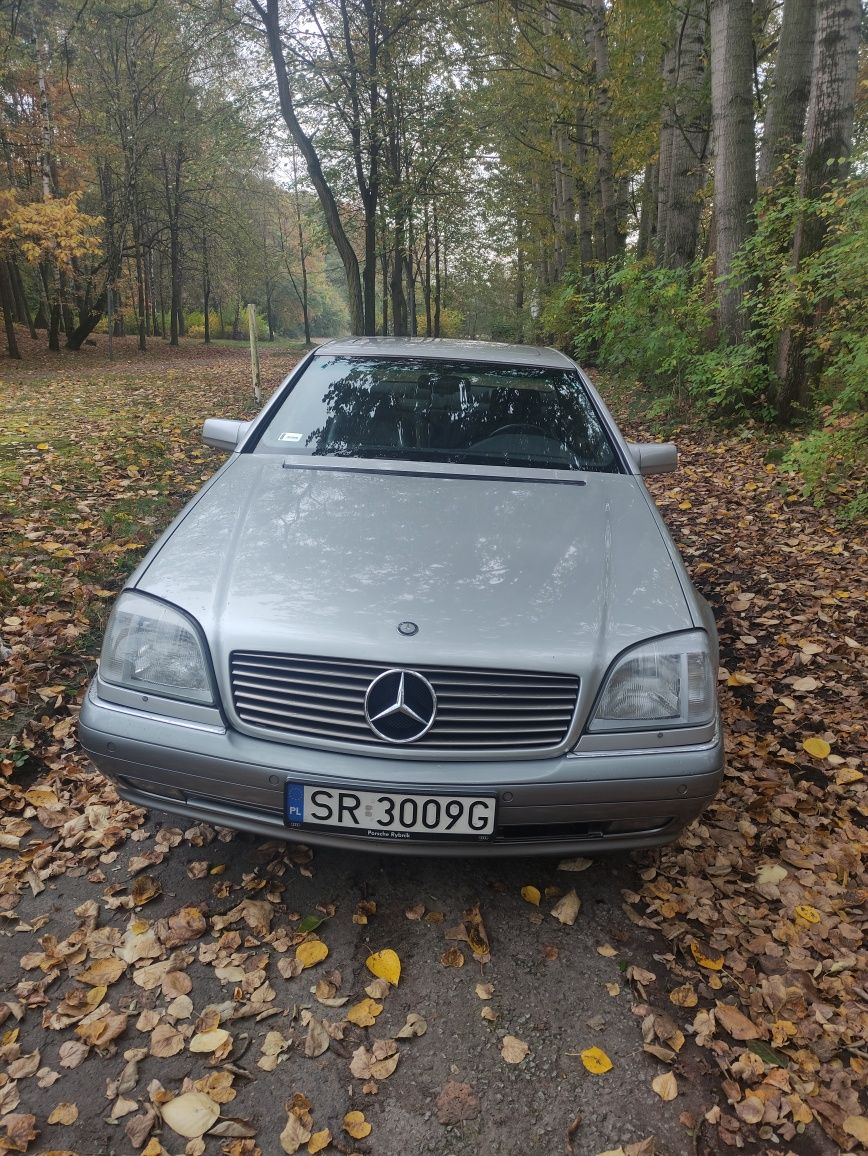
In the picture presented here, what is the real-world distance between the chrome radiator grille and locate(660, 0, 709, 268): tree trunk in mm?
10289

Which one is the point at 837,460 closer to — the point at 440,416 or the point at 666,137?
the point at 440,416

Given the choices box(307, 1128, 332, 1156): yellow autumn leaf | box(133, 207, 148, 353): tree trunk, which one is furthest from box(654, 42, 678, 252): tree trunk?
box(133, 207, 148, 353): tree trunk

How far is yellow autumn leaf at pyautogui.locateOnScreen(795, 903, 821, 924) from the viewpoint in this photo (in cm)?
226

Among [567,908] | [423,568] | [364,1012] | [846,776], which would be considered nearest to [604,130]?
[846,776]

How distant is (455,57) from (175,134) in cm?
1058

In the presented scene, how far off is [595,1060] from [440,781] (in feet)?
2.59

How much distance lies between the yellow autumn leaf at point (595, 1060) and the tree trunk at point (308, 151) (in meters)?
13.0

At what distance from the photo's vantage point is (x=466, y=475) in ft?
9.32

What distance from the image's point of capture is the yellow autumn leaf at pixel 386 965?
2.05 meters

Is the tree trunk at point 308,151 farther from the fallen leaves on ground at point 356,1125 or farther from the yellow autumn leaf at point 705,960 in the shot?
the fallen leaves on ground at point 356,1125

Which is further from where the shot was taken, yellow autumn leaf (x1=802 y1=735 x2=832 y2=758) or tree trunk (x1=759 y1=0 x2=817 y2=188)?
tree trunk (x1=759 y1=0 x2=817 y2=188)

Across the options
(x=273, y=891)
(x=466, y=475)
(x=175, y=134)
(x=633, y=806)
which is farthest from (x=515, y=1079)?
(x=175, y=134)

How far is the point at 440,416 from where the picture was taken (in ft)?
10.6

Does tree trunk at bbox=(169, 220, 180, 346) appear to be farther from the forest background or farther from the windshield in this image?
the windshield
